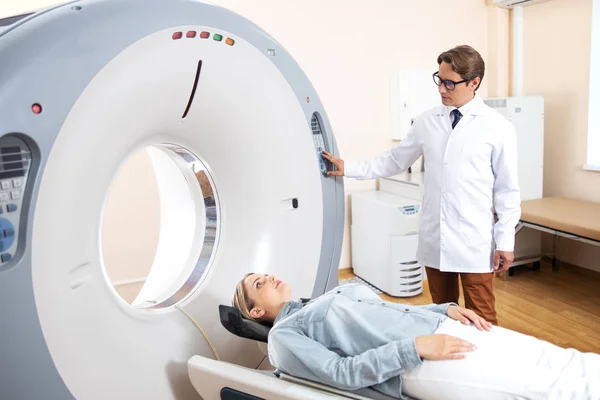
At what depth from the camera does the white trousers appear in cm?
109

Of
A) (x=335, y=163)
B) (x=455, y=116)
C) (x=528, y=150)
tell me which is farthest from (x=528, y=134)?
(x=335, y=163)

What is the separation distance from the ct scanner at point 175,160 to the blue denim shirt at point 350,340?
60mm

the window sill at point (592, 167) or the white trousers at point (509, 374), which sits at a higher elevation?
the window sill at point (592, 167)

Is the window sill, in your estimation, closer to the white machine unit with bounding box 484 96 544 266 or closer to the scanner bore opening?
the white machine unit with bounding box 484 96 544 266

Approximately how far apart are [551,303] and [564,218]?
1.56 ft

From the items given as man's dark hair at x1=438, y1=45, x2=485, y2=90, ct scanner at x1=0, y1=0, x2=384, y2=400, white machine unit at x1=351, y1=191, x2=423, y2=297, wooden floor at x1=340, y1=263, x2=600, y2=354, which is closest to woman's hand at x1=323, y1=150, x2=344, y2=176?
ct scanner at x1=0, y1=0, x2=384, y2=400

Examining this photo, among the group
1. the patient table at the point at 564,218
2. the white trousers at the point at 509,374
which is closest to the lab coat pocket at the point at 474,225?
the white trousers at the point at 509,374

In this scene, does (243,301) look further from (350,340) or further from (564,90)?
(564,90)

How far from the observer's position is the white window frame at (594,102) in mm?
3320

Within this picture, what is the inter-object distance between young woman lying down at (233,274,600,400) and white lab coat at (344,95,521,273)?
52cm

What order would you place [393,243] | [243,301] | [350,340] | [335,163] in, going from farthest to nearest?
[393,243] < [335,163] < [243,301] < [350,340]

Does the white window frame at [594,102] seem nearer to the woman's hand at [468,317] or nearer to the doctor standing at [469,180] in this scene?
the doctor standing at [469,180]

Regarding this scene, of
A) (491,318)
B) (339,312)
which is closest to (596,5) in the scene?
(491,318)

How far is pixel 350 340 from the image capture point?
1302 mm
